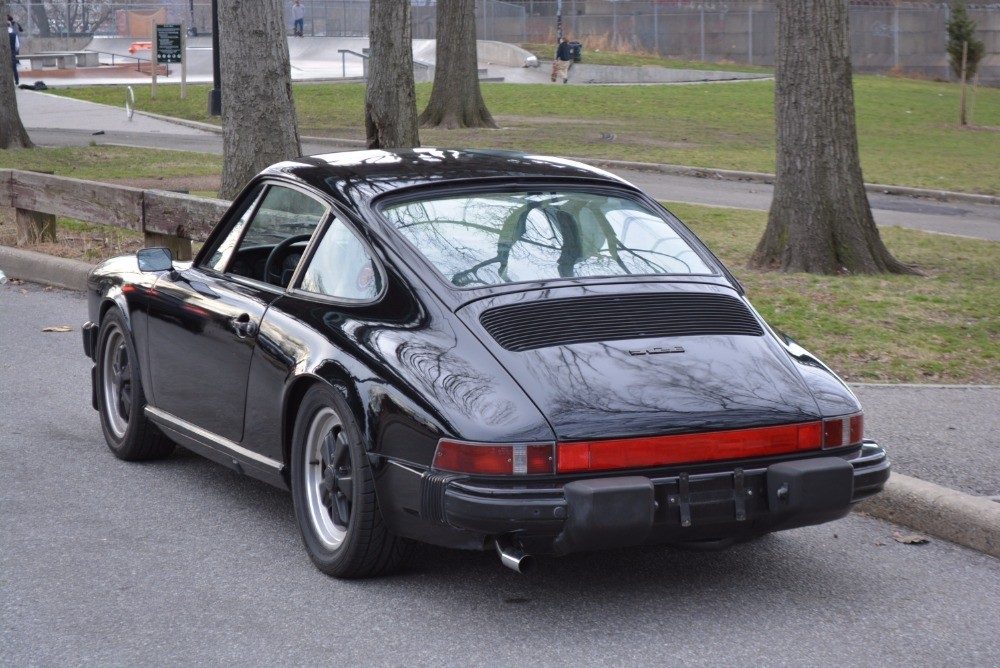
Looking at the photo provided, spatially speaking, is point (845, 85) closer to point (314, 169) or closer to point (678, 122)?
point (314, 169)

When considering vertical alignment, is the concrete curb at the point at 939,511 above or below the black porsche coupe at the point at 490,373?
below

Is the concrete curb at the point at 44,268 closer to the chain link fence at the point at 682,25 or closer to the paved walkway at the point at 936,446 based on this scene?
the paved walkway at the point at 936,446

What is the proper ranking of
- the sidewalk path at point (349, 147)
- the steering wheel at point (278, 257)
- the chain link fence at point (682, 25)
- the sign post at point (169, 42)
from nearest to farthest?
1. the steering wheel at point (278, 257)
2. the sidewalk path at point (349, 147)
3. the sign post at point (169, 42)
4. the chain link fence at point (682, 25)

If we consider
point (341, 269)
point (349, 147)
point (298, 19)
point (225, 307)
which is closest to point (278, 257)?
point (225, 307)

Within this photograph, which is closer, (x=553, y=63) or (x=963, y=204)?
(x=963, y=204)

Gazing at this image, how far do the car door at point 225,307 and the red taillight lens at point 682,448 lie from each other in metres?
1.65

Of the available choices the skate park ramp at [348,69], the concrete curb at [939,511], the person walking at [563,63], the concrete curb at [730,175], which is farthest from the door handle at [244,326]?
the person walking at [563,63]

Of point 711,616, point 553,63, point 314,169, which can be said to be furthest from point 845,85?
point 553,63

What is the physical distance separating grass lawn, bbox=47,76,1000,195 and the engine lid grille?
16952mm

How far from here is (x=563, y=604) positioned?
4.57 m

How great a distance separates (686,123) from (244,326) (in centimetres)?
2765

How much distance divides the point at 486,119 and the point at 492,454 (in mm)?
25668

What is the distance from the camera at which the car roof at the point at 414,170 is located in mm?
5297

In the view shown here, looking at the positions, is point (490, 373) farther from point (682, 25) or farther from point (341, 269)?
point (682, 25)
